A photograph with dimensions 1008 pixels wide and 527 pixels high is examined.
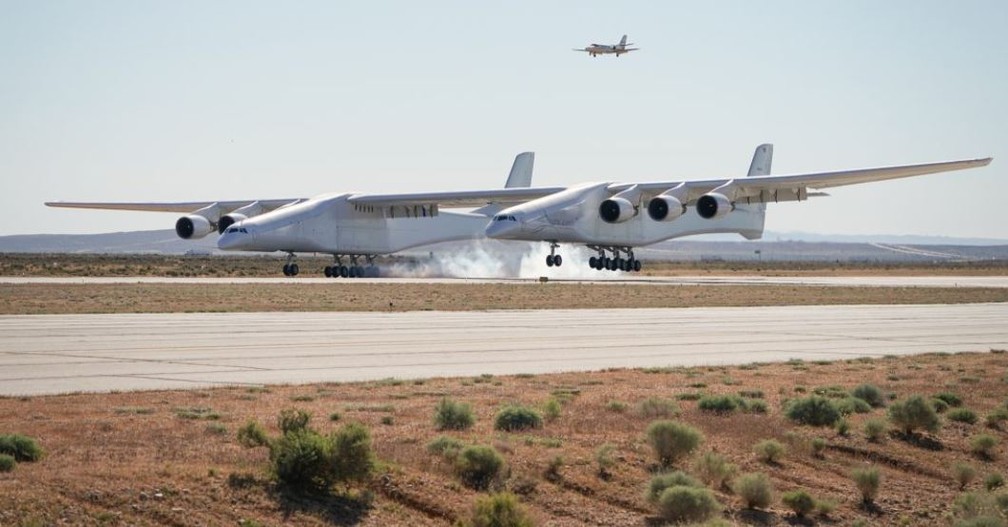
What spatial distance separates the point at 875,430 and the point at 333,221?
5061cm

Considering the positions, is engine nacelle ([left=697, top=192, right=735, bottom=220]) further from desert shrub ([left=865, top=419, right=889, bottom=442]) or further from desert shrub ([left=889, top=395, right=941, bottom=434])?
desert shrub ([left=865, top=419, right=889, bottom=442])

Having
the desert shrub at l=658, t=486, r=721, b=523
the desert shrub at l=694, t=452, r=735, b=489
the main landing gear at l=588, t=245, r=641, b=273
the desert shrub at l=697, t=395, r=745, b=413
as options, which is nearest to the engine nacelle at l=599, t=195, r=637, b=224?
the main landing gear at l=588, t=245, r=641, b=273

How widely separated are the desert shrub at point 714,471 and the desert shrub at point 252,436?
3857 mm

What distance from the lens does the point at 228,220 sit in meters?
63.6

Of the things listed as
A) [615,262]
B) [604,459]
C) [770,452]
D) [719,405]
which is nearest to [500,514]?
[604,459]

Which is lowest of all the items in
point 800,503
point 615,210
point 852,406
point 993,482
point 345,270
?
point 993,482

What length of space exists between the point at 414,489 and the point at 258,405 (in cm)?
430

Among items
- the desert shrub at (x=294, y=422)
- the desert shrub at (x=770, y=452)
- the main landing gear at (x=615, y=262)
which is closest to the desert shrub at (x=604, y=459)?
the desert shrub at (x=770, y=452)

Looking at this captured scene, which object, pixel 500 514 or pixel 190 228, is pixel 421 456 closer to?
pixel 500 514

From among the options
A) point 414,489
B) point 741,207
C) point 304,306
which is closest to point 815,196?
point 741,207

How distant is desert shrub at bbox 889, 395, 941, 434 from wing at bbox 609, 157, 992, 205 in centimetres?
3833

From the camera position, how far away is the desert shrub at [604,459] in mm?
12185

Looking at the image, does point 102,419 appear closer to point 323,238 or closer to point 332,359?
point 332,359

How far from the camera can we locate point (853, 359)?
22.8 metres
